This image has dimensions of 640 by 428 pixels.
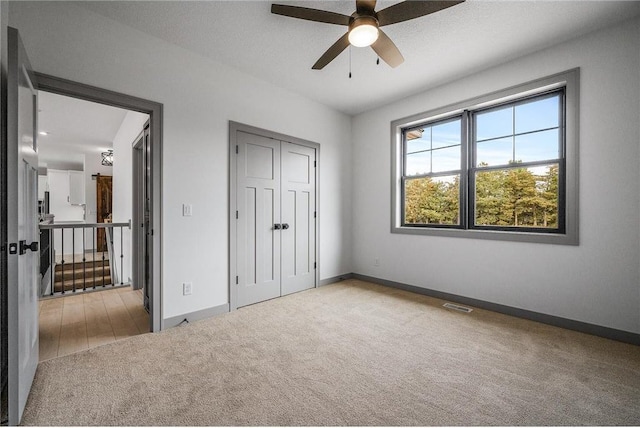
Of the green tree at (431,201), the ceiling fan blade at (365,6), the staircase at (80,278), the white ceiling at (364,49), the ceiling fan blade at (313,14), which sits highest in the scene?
the white ceiling at (364,49)

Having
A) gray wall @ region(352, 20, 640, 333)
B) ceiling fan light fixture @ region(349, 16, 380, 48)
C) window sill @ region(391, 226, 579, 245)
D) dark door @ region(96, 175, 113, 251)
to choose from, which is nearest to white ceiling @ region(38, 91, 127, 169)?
dark door @ region(96, 175, 113, 251)

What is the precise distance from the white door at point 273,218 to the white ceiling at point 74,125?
98.4 inches

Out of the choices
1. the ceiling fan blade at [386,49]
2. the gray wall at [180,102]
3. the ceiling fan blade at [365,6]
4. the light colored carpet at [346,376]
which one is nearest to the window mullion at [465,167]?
the light colored carpet at [346,376]

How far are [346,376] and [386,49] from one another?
8.02 ft

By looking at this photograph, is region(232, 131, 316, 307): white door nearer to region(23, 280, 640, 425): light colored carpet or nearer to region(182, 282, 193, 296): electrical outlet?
region(182, 282, 193, 296): electrical outlet

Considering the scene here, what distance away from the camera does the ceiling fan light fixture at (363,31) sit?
1.98 m

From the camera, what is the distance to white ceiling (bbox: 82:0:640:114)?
2.30 metres

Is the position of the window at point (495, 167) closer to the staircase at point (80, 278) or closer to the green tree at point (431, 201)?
the green tree at point (431, 201)

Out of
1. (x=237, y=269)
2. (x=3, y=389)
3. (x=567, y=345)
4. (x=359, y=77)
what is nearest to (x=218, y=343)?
(x=237, y=269)

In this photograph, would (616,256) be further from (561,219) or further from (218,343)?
(218,343)

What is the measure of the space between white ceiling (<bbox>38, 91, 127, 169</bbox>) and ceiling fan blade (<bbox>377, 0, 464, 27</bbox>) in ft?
13.3

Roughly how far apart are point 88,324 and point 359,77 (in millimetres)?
3924

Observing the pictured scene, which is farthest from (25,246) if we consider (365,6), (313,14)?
(365,6)

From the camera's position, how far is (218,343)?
8.00 ft
